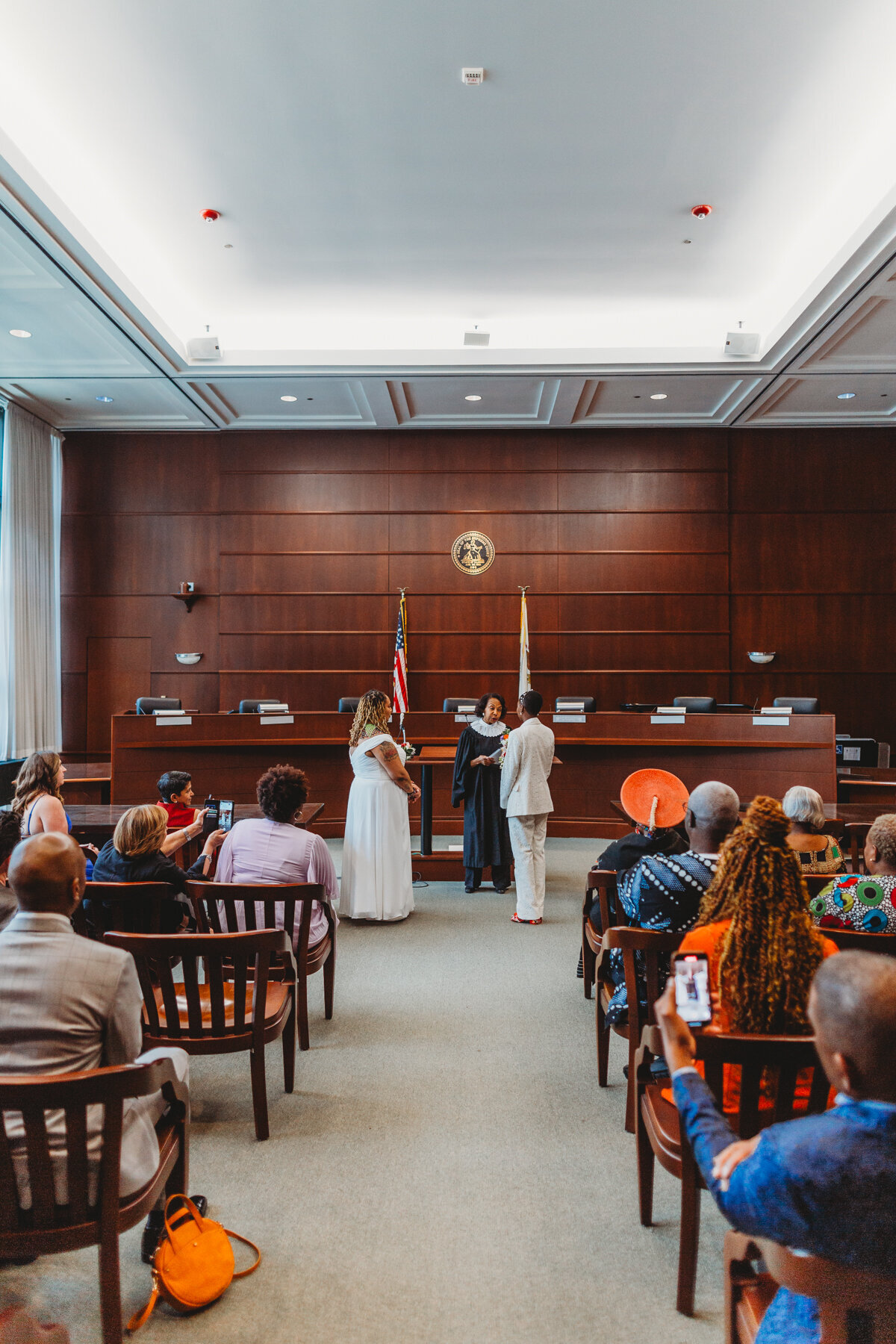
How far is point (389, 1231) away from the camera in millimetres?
2221

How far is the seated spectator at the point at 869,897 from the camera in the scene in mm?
2496

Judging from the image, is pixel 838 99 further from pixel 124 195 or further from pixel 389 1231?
pixel 389 1231

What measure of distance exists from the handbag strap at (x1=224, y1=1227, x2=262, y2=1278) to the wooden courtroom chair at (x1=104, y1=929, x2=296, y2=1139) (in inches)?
19.7

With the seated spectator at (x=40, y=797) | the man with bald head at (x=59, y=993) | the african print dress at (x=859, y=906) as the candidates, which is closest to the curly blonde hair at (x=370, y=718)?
the seated spectator at (x=40, y=797)

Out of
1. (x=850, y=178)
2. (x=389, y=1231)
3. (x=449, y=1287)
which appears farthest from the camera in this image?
(x=850, y=178)

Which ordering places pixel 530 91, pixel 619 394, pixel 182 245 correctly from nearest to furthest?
pixel 530 91
pixel 182 245
pixel 619 394

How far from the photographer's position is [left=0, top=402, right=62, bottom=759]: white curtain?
8.52m

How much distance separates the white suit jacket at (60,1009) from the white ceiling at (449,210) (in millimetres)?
4458

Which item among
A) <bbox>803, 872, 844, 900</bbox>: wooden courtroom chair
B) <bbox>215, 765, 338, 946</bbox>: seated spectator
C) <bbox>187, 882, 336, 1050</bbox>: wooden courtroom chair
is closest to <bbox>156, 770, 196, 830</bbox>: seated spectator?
<bbox>215, 765, 338, 946</bbox>: seated spectator

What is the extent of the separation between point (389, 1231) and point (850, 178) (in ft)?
21.2

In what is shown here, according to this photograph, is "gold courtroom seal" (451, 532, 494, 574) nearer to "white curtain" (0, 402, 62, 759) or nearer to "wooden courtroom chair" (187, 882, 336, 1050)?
"white curtain" (0, 402, 62, 759)

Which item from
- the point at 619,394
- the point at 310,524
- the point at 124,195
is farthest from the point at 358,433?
the point at 124,195

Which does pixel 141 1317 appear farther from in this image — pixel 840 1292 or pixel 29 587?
pixel 29 587

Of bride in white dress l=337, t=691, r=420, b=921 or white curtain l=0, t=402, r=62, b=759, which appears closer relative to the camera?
bride in white dress l=337, t=691, r=420, b=921
